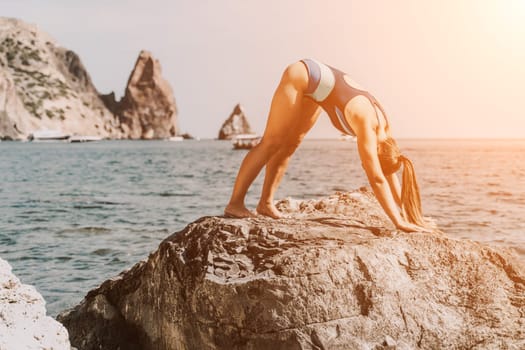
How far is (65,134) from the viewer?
155 m

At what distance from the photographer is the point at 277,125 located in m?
6.88

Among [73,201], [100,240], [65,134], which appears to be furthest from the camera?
[65,134]

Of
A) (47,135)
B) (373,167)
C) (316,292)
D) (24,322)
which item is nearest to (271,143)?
(373,167)

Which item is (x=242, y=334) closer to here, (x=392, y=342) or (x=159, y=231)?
(x=392, y=342)

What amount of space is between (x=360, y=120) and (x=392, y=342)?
2.15 m

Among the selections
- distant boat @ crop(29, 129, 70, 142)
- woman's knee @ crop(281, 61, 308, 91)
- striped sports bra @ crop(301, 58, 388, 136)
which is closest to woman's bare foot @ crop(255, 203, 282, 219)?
striped sports bra @ crop(301, 58, 388, 136)

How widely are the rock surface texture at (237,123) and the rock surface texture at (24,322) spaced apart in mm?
151961

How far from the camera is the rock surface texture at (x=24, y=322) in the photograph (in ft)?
16.4

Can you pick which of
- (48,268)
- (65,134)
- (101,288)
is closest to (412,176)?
(101,288)

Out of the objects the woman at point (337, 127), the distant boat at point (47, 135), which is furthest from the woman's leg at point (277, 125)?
the distant boat at point (47, 135)

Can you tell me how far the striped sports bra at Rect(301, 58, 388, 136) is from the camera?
21.9 feet

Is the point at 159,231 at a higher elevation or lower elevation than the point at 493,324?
lower

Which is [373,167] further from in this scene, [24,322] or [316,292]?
[24,322]

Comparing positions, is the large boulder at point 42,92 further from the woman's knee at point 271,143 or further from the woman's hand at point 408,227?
the woman's hand at point 408,227
